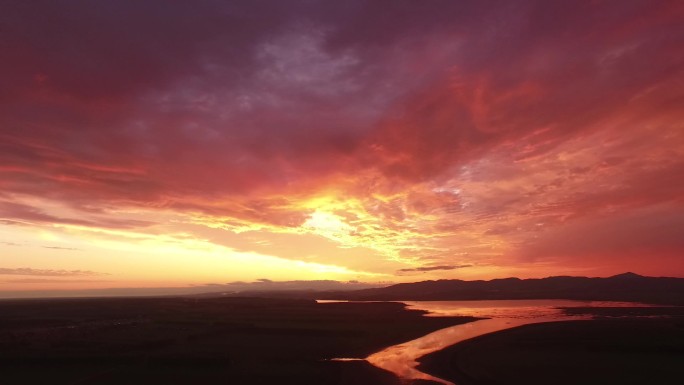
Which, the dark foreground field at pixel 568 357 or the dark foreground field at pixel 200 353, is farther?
the dark foreground field at pixel 200 353

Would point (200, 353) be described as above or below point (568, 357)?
below

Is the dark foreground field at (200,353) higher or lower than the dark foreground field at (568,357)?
lower

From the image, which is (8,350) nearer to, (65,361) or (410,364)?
(65,361)

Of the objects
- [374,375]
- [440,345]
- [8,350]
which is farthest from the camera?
[440,345]

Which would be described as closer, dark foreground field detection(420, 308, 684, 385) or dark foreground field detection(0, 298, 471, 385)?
dark foreground field detection(420, 308, 684, 385)

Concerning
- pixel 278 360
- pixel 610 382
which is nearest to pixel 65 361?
pixel 278 360

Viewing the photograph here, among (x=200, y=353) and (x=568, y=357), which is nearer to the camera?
(x=568, y=357)

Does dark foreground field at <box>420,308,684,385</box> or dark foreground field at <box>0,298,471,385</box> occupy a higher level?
dark foreground field at <box>420,308,684,385</box>

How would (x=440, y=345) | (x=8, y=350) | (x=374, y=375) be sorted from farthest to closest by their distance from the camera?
(x=440, y=345), (x=8, y=350), (x=374, y=375)
